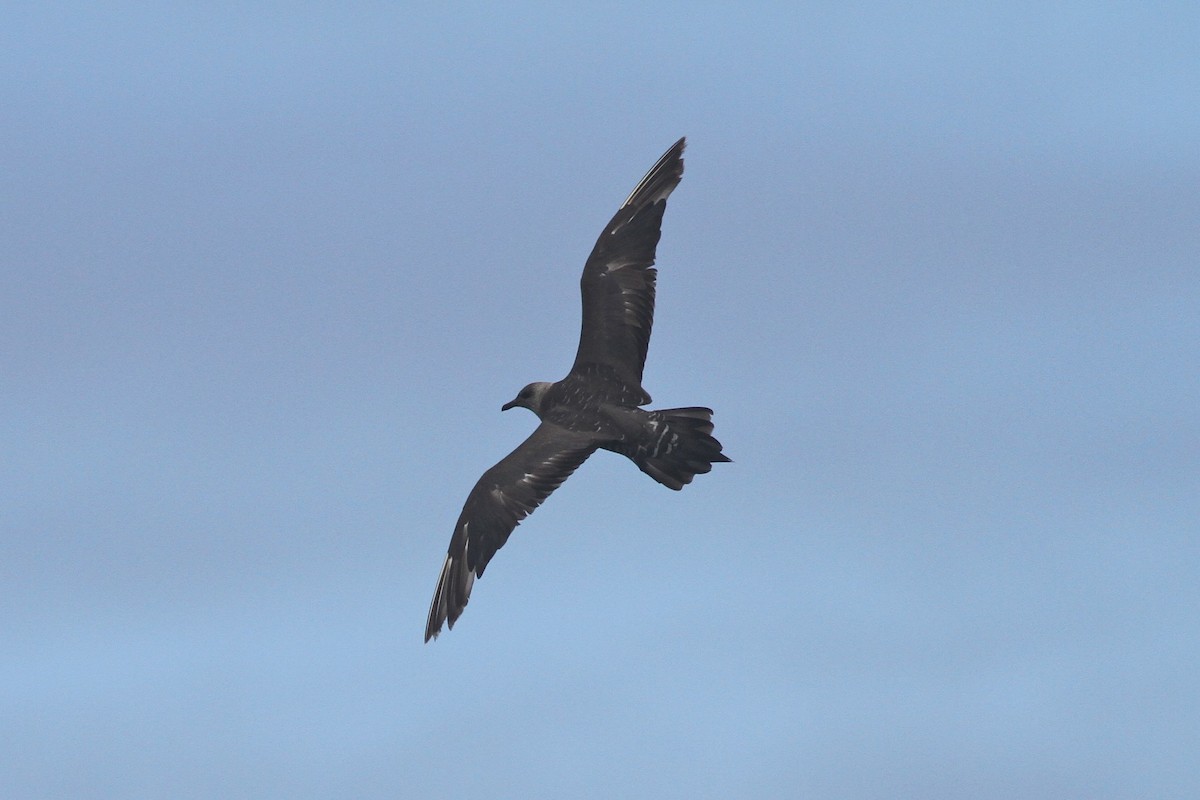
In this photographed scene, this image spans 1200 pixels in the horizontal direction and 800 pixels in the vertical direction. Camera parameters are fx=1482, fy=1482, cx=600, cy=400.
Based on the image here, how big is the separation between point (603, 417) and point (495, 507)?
59.7 inches

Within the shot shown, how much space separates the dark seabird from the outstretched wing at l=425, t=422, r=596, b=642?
0.01m

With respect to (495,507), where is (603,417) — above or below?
above

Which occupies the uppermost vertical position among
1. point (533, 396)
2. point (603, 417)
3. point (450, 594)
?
point (533, 396)

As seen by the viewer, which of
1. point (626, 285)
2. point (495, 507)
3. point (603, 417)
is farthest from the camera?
point (626, 285)

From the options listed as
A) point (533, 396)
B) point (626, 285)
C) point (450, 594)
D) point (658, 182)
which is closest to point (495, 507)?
point (450, 594)

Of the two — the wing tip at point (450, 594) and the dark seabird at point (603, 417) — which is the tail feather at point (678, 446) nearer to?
the dark seabird at point (603, 417)

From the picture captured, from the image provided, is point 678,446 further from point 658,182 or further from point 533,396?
point 658,182

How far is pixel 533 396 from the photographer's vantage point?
17.3 m

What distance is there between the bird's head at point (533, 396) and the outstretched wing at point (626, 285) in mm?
481

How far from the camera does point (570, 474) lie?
51.7 ft

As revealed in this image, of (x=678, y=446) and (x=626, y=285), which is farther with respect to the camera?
(x=626, y=285)

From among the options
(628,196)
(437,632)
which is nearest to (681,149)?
(628,196)

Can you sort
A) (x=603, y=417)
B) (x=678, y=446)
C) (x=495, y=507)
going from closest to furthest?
(x=678, y=446) → (x=495, y=507) → (x=603, y=417)

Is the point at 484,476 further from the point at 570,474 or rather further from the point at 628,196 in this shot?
the point at 628,196
